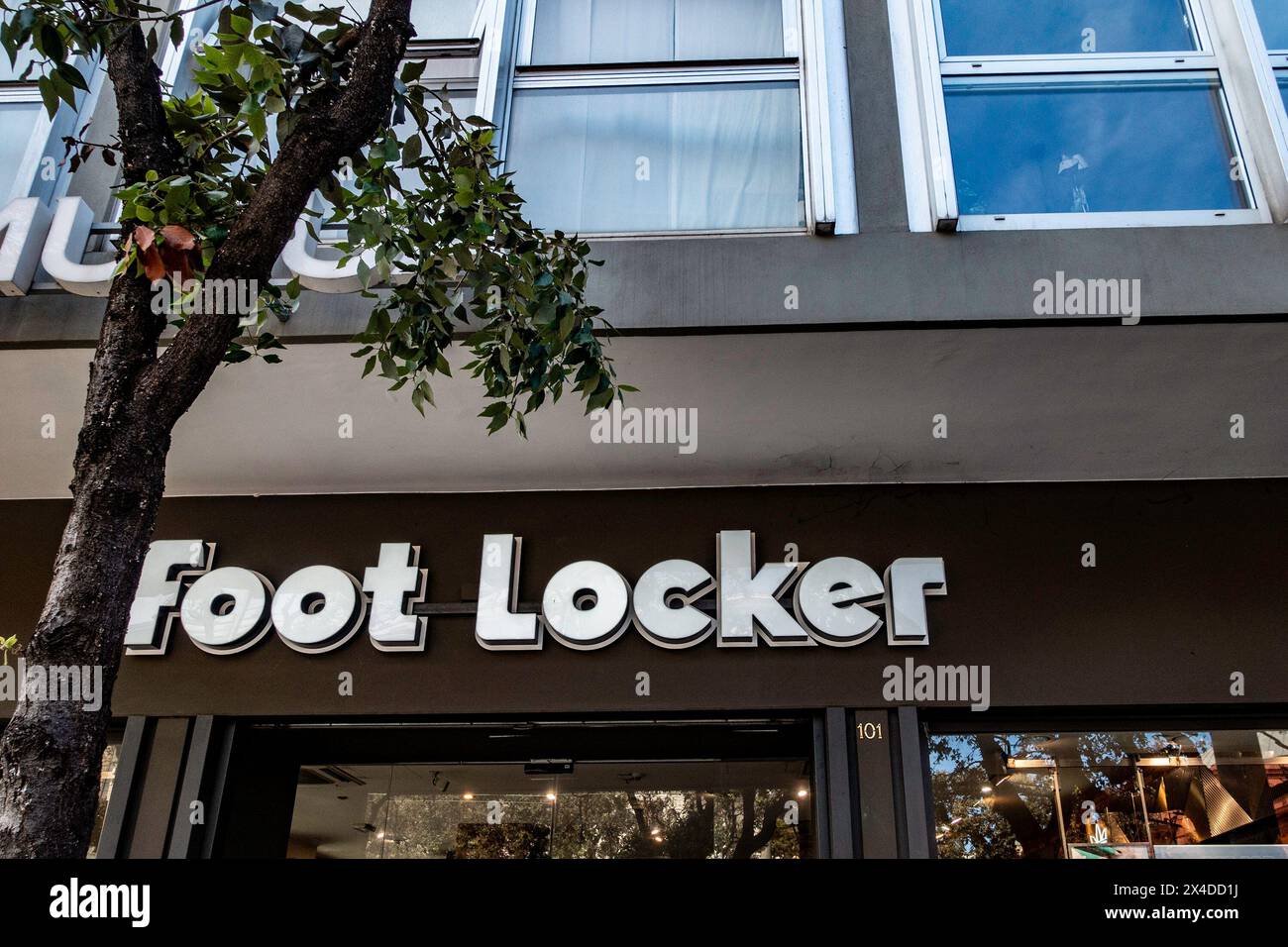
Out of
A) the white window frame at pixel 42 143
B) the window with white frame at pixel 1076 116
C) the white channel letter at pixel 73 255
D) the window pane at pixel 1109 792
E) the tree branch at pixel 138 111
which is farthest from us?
the white window frame at pixel 42 143

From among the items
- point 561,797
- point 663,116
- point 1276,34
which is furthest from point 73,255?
point 1276,34

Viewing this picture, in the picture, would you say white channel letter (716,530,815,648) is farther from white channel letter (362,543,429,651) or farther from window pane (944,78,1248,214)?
window pane (944,78,1248,214)

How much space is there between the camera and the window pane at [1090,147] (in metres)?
4.52

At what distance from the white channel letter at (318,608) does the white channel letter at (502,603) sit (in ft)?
2.18

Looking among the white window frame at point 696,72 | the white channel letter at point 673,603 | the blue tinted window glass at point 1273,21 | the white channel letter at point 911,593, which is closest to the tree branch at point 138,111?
the white window frame at point 696,72

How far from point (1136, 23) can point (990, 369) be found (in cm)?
→ 221

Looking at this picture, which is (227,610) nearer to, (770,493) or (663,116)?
(770,493)

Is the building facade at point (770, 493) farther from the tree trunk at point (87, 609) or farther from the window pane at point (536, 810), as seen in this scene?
the tree trunk at point (87, 609)

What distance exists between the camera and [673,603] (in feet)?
16.2

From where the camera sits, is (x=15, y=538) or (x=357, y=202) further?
(x=15, y=538)
